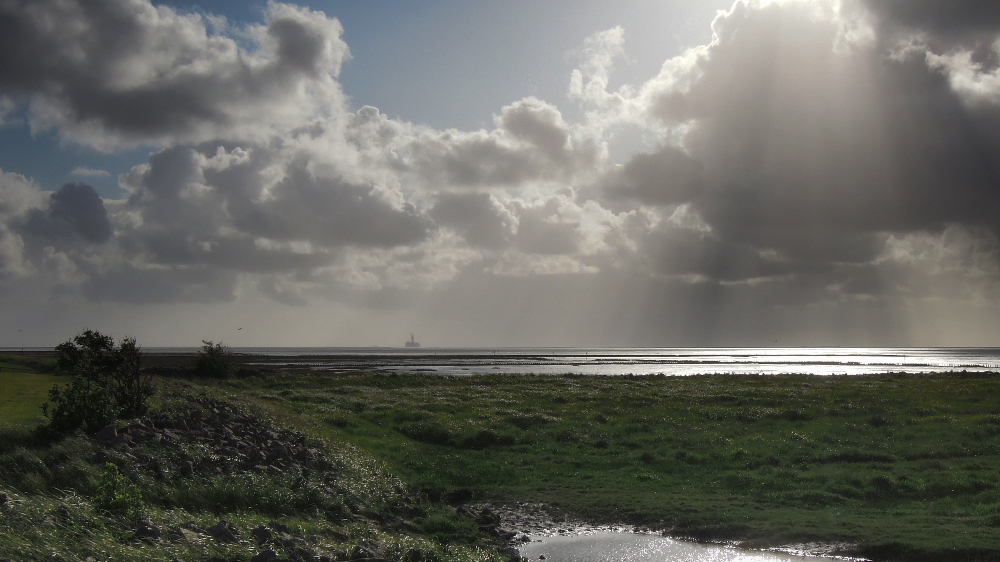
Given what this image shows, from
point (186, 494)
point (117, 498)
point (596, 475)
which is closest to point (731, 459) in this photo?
point (596, 475)

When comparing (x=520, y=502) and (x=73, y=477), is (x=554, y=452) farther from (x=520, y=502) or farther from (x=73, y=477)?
(x=73, y=477)

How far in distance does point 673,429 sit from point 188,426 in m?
25.0

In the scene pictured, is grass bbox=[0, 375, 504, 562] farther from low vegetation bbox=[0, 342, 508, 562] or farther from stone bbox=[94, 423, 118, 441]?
stone bbox=[94, 423, 118, 441]

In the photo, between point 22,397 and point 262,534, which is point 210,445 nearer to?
point 262,534

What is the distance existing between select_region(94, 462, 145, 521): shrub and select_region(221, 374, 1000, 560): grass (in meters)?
12.1

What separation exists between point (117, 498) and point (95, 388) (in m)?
9.03

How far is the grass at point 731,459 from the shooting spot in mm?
18703

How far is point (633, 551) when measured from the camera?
17.1m

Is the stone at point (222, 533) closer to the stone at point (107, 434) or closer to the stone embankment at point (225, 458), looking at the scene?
the stone embankment at point (225, 458)

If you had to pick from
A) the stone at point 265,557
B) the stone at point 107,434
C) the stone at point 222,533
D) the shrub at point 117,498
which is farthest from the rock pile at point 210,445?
the stone at point 265,557

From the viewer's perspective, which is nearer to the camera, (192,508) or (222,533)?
(222,533)

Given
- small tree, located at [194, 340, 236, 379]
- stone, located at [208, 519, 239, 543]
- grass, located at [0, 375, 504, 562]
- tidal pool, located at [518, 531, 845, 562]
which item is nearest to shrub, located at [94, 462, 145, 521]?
grass, located at [0, 375, 504, 562]

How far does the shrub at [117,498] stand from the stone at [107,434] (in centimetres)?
429

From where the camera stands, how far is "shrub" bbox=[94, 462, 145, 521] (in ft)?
40.6
